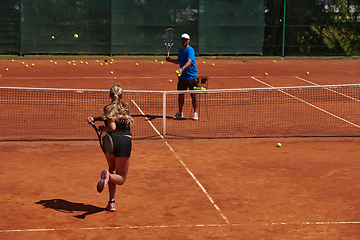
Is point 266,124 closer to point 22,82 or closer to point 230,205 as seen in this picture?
point 230,205

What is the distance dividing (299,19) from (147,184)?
18.5 metres

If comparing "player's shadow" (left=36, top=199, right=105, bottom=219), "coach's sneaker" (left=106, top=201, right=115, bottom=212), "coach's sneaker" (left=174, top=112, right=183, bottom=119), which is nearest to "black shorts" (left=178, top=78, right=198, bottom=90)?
"coach's sneaker" (left=174, top=112, right=183, bottom=119)

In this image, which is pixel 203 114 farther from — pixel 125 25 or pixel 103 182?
pixel 125 25

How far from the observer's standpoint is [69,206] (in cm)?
640

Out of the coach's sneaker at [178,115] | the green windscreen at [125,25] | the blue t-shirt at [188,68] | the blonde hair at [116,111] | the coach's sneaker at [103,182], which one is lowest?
the coach's sneaker at [103,182]

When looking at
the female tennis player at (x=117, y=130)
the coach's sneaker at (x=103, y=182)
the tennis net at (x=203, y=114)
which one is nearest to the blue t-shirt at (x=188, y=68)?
the tennis net at (x=203, y=114)

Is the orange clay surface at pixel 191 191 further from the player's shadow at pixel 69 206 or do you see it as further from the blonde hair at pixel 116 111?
the blonde hair at pixel 116 111

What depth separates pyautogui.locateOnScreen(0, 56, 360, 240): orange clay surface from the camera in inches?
227

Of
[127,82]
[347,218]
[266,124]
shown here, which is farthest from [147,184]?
[127,82]

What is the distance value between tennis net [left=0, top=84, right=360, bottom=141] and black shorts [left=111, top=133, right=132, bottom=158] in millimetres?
4167

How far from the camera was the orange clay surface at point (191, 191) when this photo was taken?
18.9 ft

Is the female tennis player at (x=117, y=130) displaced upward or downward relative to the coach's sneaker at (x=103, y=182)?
upward

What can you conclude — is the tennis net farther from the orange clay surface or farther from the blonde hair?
the blonde hair

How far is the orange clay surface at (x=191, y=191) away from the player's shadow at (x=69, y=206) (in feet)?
0.04
